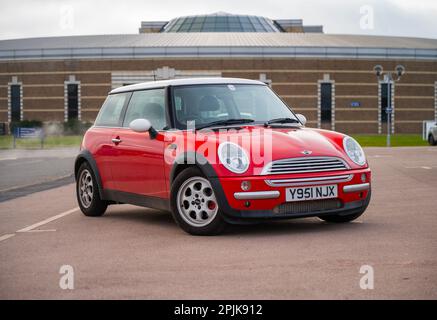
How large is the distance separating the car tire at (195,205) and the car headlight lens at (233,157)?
0.29 metres

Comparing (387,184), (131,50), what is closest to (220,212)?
(387,184)

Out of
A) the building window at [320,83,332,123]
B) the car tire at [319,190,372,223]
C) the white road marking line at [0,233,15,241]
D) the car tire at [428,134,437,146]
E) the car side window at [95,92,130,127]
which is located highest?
the building window at [320,83,332,123]

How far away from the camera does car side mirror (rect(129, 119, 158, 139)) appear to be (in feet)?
28.1

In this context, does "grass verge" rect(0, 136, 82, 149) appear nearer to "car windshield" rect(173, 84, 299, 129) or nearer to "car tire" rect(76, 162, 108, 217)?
"car tire" rect(76, 162, 108, 217)

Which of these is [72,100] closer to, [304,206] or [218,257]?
[304,206]

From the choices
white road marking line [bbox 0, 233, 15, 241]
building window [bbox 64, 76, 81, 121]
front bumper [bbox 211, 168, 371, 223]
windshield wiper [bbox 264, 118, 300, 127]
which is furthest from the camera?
building window [bbox 64, 76, 81, 121]

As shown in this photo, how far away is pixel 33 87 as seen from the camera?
6512 cm

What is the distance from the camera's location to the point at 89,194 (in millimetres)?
10094

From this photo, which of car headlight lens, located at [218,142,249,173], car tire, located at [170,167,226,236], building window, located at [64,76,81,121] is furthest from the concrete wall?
car headlight lens, located at [218,142,249,173]

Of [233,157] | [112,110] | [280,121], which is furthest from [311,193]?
[112,110]

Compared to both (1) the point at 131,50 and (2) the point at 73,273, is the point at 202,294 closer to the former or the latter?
(2) the point at 73,273

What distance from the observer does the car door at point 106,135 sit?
31.5ft

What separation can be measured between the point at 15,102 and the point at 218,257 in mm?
62546

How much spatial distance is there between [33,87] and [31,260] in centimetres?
6049
